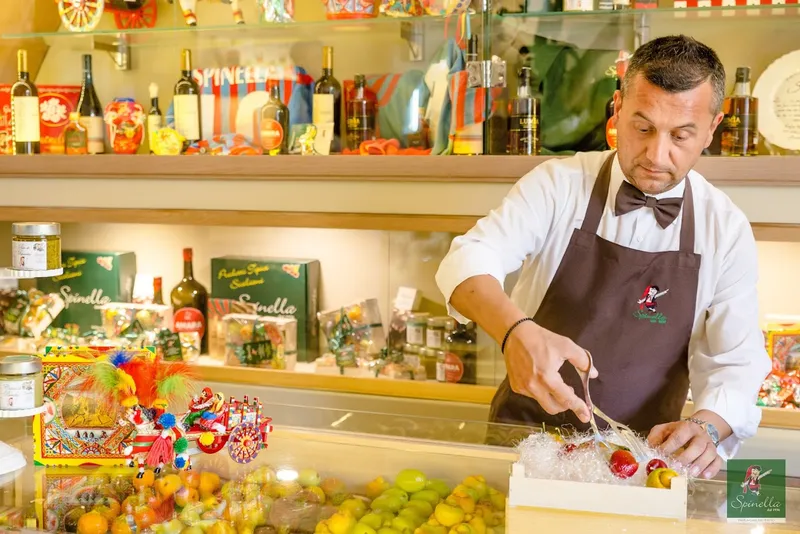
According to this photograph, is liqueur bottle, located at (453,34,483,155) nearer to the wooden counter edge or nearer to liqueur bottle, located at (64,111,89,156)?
the wooden counter edge

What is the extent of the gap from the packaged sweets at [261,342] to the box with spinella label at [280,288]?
4 centimetres

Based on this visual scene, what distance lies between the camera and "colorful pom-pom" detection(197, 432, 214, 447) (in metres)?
1.54

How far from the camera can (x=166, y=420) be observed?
151 cm

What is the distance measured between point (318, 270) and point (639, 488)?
75.7 inches

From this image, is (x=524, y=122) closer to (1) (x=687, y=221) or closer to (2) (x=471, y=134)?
(2) (x=471, y=134)

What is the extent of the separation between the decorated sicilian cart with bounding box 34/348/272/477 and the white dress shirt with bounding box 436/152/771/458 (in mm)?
528

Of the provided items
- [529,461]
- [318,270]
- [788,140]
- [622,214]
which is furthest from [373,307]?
[529,461]

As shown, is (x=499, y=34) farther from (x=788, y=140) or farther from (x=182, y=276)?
(x=182, y=276)

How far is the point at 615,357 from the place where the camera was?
6.65 ft

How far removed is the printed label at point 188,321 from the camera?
313cm

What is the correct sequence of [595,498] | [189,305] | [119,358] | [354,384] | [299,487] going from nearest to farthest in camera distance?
[595,498] → [299,487] → [119,358] → [354,384] → [189,305]

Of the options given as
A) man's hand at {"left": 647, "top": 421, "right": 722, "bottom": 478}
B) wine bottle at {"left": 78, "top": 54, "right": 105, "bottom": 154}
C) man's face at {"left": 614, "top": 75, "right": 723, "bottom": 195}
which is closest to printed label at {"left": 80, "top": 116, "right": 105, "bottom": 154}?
wine bottle at {"left": 78, "top": 54, "right": 105, "bottom": 154}

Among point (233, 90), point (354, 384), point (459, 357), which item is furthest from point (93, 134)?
point (459, 357)

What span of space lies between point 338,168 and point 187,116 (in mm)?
684
